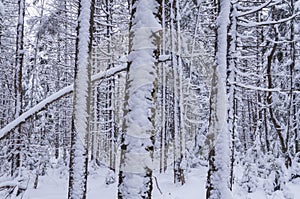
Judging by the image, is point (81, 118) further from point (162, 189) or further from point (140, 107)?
point (162, 189)

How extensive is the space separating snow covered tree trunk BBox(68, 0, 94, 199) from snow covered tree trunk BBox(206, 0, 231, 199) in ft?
9.11

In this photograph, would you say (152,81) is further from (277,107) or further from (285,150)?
(277,107)

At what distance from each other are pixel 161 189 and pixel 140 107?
34.1ft

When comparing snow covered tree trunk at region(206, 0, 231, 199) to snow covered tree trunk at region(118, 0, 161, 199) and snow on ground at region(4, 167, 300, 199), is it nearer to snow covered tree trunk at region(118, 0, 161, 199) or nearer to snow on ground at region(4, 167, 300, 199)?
snow covered tree trunk at region(118, 0, 161, 199)

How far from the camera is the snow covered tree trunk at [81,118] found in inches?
289

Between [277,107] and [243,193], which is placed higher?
[277,107]

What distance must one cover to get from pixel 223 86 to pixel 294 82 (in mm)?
10963

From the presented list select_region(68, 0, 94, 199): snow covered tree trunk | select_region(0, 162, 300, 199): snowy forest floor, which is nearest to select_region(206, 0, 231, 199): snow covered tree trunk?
select_region(68, 0, 94, 199): snow covered tree trunk

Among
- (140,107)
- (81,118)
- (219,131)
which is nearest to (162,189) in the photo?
(81,118)

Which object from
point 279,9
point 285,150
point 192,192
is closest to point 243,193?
point 192,192

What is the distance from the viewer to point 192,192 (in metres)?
12.2

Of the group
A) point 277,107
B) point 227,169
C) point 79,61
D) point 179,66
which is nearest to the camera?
point 227,169

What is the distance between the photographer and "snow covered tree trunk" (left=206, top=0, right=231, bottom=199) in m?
6.30

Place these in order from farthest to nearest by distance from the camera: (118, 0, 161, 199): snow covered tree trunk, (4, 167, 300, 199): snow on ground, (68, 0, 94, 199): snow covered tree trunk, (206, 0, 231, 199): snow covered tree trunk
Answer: (4, 167, 300, 199): snow on ground → (68, 0, 94, 199): snow covered tree trunk → (206, 0, 231, 199): snow covered tree trunk → (118, 0, 161, 199): snow covered tree trunk
